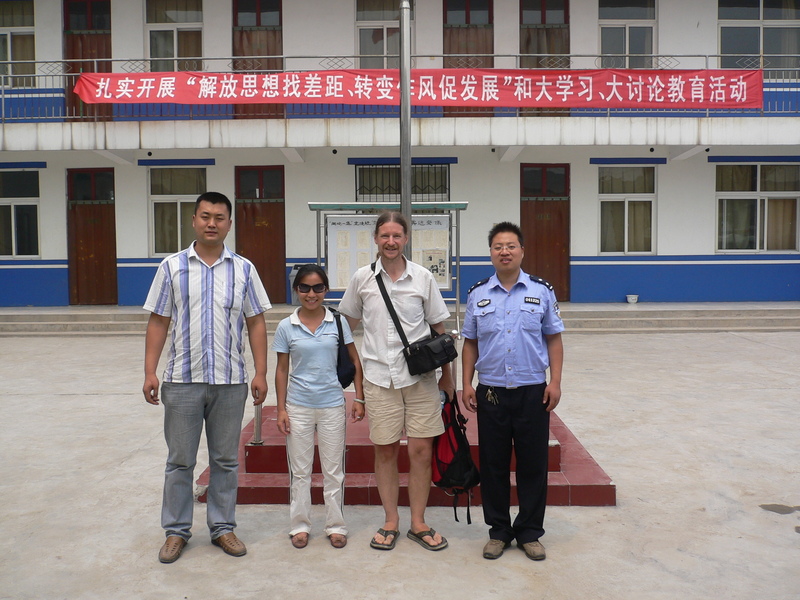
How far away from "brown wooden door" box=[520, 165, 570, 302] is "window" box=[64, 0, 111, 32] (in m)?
8.36

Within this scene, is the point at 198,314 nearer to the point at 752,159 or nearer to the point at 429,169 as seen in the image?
the point at 429,169

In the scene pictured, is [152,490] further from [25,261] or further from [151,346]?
[25,261]

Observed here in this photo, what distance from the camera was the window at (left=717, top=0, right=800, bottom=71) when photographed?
44.1ft

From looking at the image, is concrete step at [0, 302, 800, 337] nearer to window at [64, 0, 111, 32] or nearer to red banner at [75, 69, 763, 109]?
red banner at [75, 69, 763, 109]

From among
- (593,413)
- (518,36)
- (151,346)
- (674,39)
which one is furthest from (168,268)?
(674,39)

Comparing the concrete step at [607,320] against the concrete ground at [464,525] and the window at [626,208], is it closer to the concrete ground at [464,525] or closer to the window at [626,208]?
the window at [626,208]

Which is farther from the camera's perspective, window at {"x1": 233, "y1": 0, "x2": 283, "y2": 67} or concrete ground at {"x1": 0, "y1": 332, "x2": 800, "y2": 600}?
window at {"x1": 233, "y1": 0, "x2": 283, "y2": 67}

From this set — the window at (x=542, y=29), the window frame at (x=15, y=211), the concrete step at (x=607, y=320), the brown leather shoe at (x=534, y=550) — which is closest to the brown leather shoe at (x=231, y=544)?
the brown leather shoe at (x=534, y=550)

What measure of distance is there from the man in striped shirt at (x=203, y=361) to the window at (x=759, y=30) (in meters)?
12.8

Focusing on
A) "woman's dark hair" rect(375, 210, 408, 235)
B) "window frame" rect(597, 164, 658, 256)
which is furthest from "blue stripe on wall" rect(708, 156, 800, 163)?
"woman's dark hair" rect(375, 210, 408, 235)

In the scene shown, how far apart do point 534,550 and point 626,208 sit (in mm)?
11319

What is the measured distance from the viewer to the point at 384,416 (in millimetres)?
3373

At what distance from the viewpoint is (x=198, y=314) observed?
328cm

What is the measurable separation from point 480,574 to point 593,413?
3127 mm
